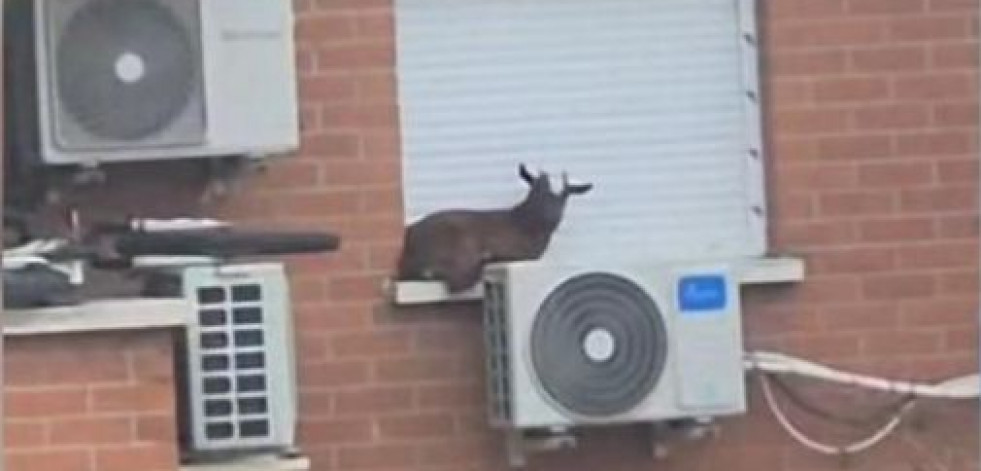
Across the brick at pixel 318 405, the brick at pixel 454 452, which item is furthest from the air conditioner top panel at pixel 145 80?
the brick at pixel 454 452

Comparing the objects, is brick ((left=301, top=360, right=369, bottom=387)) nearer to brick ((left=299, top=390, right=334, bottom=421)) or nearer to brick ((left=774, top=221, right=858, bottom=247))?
brick ((left=299, top=390, right=334, bottom=421))

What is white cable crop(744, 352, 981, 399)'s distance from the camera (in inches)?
238

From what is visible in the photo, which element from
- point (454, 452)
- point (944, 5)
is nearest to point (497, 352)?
point (454, 452)

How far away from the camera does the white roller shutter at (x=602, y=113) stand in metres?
6.04

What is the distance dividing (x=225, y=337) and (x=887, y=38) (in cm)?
210

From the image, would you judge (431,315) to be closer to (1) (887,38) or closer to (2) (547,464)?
(2) (547,464)

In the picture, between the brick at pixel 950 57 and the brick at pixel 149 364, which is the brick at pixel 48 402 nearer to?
the brick at pixel 149 364

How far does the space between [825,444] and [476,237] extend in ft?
3.71

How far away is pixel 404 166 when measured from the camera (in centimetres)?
600

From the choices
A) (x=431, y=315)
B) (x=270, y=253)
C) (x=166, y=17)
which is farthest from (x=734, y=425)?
(x=166, y=17)

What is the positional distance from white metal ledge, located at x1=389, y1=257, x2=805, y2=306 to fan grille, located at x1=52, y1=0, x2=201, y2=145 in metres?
0.83

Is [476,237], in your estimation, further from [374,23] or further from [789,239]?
[789,239]

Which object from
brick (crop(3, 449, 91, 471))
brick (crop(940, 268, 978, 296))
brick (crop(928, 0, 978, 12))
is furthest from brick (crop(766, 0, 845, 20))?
brick (crop(3, 449, 91, 471))

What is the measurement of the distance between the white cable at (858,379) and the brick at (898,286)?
0.23m
